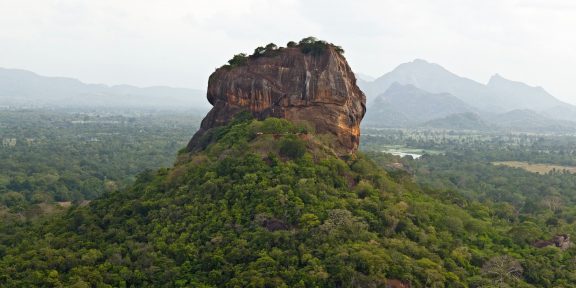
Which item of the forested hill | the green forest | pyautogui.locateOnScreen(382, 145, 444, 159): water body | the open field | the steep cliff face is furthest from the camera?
pyautogui.locateOnScreen(382, 145, 444, 159): water body

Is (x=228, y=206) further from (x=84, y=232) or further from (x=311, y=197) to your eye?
(x=84, y=232)

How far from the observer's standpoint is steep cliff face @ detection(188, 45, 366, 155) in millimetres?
36406

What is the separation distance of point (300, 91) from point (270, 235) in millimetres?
14067

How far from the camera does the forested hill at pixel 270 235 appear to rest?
2378 centimetres

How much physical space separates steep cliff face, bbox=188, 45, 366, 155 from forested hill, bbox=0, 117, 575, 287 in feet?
5.97

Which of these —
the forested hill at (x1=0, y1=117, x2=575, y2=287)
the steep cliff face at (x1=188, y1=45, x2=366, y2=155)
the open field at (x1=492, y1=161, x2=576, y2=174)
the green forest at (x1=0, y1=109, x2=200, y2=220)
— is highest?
the steep cliff face at (x1=188, y1=45, x2=366, y2=155)

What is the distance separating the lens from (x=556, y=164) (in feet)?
328

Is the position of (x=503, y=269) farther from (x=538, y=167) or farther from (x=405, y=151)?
(x=405, y=151)

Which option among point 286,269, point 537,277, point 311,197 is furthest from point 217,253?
point 537,277

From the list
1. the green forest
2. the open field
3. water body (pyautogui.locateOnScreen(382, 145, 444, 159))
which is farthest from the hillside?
water body (pyautogui.locateOnScreen(382, 145, 444, 159))

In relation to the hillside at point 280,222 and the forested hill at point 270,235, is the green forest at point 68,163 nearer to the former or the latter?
the hillside at point 280,222

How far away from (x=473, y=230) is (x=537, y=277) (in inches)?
251

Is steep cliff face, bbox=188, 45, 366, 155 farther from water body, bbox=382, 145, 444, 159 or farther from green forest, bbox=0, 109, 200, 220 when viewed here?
water body, bbox=382, 145, 444, 159

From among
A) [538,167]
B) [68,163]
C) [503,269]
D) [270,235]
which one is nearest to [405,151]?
[538,167]
